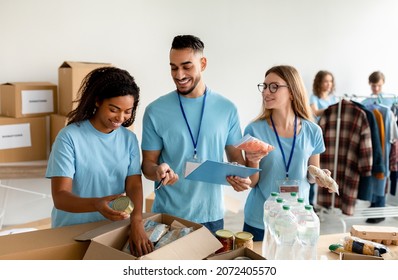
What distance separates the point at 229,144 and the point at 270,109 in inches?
11.4

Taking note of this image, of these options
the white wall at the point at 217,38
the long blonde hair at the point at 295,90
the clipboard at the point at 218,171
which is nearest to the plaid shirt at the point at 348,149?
the white wall at the point at 217,38

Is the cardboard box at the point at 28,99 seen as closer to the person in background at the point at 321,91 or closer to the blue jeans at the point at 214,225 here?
the blue jeans at the point at 214,225

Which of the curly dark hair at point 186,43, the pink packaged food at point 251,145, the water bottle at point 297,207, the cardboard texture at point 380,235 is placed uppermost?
the curly dark hair at point 186,43

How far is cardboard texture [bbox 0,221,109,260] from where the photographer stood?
1.22 m

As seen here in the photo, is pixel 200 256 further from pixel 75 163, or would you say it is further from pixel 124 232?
pixel 75 163

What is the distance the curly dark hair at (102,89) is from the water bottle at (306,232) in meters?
0.79

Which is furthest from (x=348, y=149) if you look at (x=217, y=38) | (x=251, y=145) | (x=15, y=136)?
(x=15, y=136)

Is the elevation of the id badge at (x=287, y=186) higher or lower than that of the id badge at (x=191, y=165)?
lower

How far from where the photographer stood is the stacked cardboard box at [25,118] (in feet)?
10.2

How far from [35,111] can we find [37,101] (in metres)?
0.08

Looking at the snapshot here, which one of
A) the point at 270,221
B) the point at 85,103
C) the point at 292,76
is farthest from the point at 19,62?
the point at 270,221

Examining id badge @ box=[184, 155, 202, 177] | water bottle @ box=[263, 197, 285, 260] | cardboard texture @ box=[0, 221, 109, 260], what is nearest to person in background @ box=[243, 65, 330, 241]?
id badge @ box=[184, 155, 202, 177]

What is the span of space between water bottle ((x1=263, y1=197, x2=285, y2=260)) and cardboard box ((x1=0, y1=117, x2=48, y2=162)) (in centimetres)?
232

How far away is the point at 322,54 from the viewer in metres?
4.64
